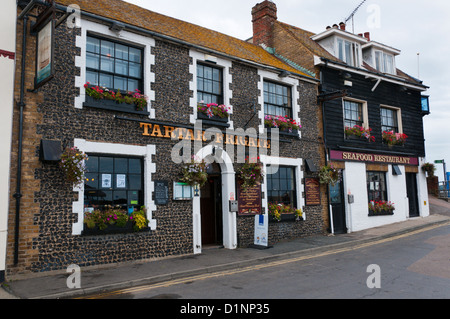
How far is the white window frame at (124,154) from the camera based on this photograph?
8.91 m

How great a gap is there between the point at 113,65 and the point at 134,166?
9.41ft

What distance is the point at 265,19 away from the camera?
1833 centimetres

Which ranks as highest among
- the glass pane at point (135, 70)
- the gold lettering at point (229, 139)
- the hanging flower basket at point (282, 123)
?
the glass pane at point (135, 70)

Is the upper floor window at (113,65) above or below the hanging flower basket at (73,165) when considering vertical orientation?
above

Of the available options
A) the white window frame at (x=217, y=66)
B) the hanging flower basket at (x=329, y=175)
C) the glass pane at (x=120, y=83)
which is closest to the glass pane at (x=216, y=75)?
the white window frame at (x=217, y=66)

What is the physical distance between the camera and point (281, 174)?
14.0 m

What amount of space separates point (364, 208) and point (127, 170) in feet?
36.1

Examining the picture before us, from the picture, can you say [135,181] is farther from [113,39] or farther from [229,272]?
[113,39]

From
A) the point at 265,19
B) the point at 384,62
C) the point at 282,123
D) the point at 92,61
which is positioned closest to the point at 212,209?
the point at 282,123

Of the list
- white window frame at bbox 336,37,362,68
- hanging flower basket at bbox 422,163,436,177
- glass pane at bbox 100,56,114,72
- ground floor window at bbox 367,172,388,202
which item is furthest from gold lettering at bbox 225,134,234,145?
hanging flower basket at bbox 422,163,436,177

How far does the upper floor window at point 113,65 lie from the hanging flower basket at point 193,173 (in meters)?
2.64

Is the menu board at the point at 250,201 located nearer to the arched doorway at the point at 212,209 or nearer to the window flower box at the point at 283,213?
the window flower box at the point at 283,213

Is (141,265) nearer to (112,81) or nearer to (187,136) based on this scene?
(187,136)
